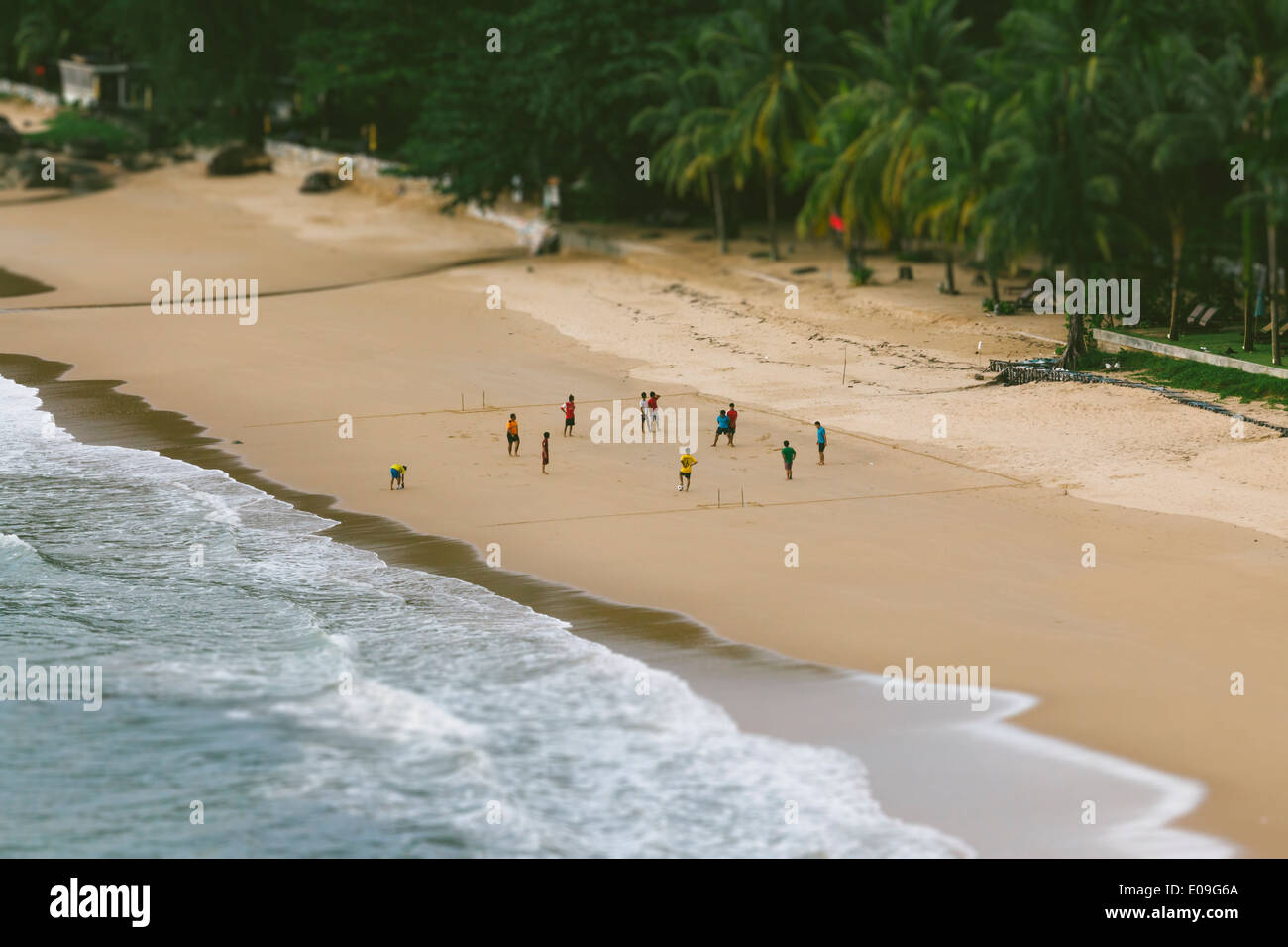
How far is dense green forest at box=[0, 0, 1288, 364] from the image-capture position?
130 feet

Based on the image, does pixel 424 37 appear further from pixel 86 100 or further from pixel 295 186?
pixel 86 100

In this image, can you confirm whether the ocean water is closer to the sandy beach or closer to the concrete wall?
the sandy beach

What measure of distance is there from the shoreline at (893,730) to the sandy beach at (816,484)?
62mm

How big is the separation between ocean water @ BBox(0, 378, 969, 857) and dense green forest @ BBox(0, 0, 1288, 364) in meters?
21.7

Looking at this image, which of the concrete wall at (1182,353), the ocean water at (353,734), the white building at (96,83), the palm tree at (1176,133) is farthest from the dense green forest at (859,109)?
the white building at (96,83)

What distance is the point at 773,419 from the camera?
3606cm

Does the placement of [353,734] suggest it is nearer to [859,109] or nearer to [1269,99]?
[1269,99]

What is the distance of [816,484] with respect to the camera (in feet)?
100

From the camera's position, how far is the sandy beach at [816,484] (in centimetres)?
1981

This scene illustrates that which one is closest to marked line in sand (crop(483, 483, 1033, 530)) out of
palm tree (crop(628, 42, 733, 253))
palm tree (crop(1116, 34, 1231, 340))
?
palm tree (crop(1116, 34, 1231, 340))

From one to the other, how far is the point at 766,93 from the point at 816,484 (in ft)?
93.4

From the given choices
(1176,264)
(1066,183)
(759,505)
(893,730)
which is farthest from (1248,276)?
(893,730)
